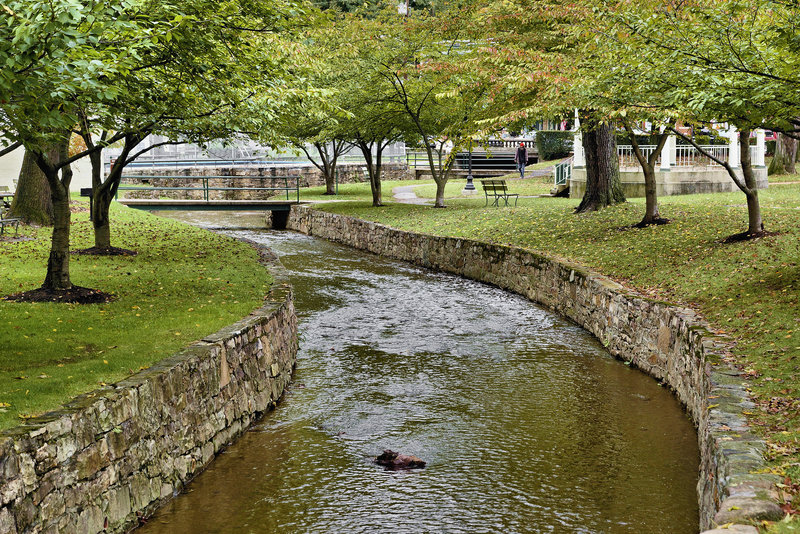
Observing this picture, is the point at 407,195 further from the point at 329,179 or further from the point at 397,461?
the point at 397,461

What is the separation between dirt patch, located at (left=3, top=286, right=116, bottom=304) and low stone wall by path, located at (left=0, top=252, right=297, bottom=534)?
2838 millimetres

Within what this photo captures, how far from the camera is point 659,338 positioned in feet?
34.0

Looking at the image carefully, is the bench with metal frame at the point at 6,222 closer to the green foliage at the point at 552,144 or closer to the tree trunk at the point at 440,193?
the tree trunk at the point at 440,193

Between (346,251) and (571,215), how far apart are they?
637 centimetres

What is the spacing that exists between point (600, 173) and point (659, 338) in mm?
11056

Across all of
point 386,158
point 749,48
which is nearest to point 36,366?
point 749,48

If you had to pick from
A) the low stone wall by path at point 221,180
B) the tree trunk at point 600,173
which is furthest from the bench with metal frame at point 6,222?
the low stone wall by path at point 221,180

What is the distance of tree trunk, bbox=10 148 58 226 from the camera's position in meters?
19.4

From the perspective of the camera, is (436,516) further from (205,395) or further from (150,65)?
(150,65)

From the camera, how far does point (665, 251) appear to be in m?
14.2

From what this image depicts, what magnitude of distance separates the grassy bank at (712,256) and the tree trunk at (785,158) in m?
5.59

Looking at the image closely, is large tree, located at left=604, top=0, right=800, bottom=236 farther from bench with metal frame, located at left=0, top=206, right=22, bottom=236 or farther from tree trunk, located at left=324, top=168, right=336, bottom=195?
tree trunk, located at left=324, top=168, right=336, bottom=195

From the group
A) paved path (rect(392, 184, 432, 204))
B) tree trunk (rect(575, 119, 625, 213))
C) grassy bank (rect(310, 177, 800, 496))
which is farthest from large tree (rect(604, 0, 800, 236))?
Answer: paved path (rect(392, 184, 432, 204))

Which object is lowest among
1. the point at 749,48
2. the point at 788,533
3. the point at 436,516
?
the point at 436,516
